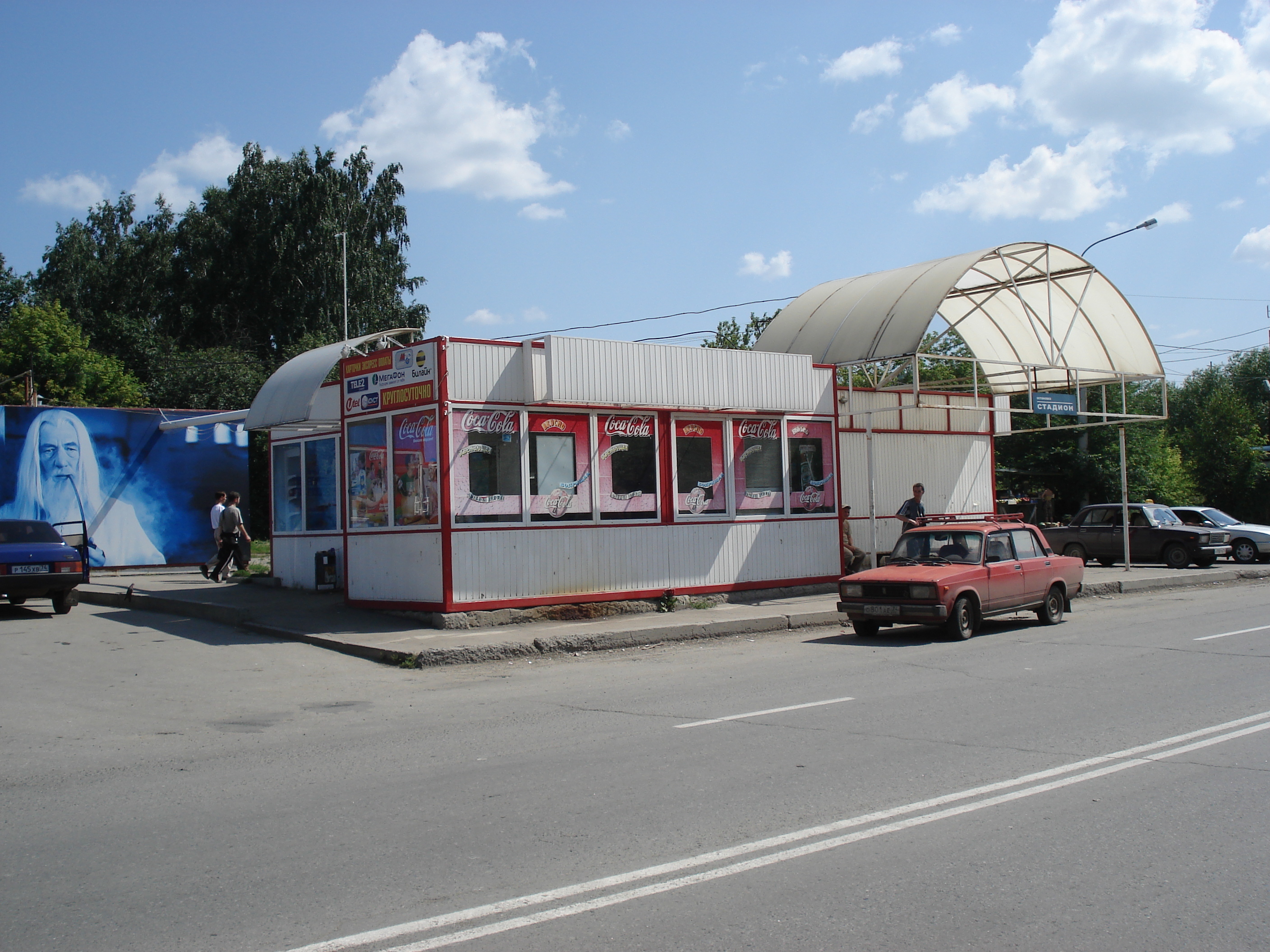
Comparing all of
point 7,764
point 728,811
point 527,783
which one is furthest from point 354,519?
point 728,811

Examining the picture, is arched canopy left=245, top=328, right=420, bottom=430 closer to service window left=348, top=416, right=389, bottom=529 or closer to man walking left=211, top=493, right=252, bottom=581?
service window left=348, top=416, right=389, bottom=529

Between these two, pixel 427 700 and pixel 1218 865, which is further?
pixel 427 700

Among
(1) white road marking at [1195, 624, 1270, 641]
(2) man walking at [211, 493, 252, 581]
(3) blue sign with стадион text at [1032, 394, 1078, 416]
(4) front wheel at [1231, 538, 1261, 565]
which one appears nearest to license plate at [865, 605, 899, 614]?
(1) white road marking at [1195, 624, 1270, 641]

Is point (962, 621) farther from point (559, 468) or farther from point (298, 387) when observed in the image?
point (298, 387)

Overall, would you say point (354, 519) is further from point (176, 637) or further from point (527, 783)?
point (527, 783)

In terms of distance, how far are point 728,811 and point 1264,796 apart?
319cm

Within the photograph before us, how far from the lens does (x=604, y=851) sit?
5.08 metres

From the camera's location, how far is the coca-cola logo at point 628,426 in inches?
621

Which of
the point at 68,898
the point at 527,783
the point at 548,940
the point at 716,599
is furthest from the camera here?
the point at 716,599

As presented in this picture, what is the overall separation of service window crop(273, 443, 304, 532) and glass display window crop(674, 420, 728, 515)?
721cm

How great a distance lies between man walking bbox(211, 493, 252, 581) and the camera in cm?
1981

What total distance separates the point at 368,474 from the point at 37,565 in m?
5.50

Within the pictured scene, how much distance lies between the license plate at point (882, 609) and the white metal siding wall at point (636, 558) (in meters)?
3.57

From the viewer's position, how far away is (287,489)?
1909 centimetres
